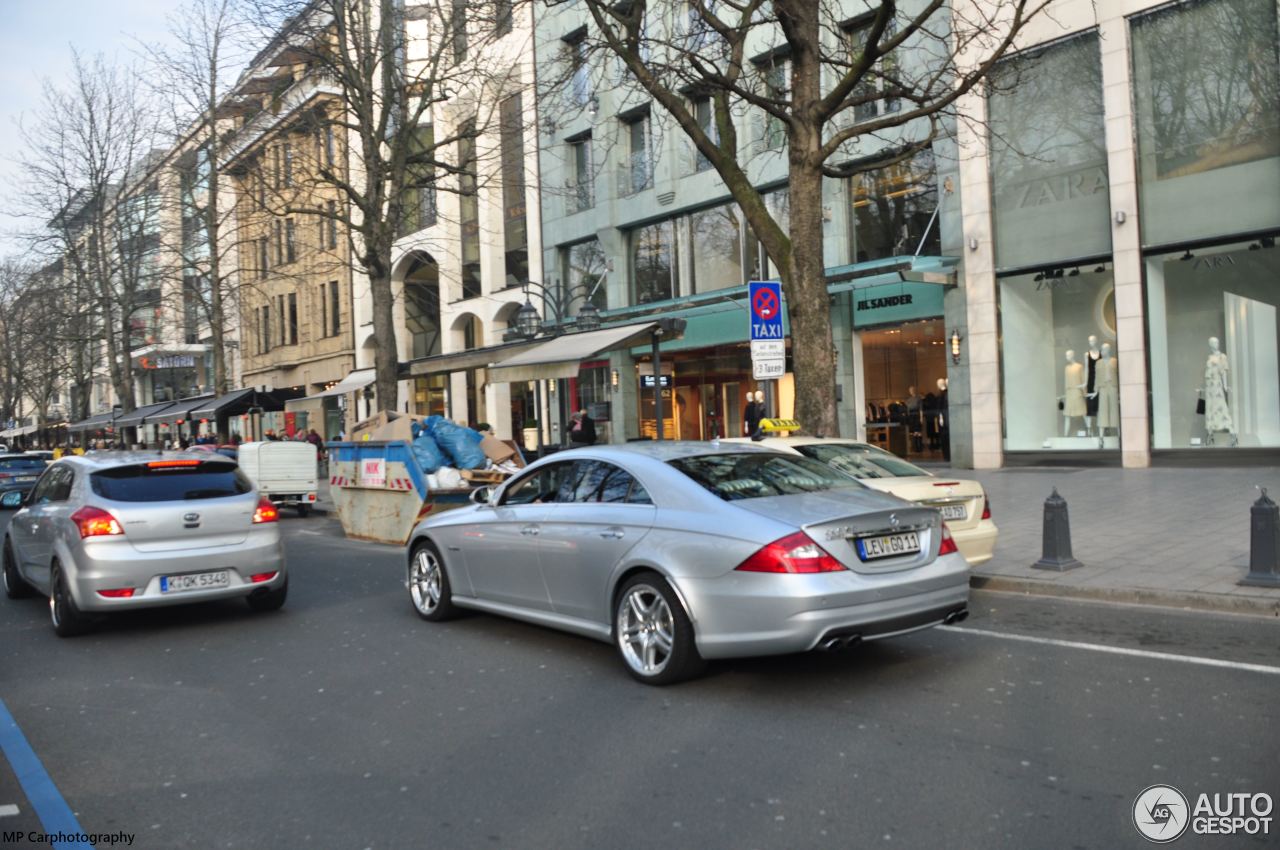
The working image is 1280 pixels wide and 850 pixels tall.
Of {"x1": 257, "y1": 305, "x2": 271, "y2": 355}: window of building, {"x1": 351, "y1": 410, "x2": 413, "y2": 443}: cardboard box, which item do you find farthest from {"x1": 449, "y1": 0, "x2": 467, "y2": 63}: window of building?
{"x1": 257, "y1": 305, "x2": 271, "y2": 355}: window of building

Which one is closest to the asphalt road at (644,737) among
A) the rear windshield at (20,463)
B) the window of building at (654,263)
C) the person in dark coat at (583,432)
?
the person in dark coat at (583,432)

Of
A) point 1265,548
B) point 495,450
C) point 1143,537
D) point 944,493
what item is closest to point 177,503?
point 944,493

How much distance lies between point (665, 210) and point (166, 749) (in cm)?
2254

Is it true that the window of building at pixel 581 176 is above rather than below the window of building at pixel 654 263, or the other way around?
above

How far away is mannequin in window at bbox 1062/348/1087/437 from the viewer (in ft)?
62.5

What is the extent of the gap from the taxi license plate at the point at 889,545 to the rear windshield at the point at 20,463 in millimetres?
25007

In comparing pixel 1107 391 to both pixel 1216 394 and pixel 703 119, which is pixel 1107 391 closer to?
pixel 1216 394

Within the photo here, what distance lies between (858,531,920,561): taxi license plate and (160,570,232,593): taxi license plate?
527cm

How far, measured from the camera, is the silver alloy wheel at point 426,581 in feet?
26.2

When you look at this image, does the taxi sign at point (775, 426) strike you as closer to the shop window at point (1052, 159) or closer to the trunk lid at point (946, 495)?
the trunk lid at point (946, 495)

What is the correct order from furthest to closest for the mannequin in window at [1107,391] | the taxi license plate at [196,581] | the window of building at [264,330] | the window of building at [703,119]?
the window of building at [264,330]
the window of building at [703,119]
the mannequin in window at [1107,391]
the taxi license plate at [196,581]

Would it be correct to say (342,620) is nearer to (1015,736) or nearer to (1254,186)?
(1015,736)

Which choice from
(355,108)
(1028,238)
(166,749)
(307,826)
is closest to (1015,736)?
(307,826)

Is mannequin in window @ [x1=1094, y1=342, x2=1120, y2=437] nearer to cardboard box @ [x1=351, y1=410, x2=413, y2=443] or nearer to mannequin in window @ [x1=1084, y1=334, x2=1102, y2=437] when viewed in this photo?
mannequin in window @ [x1=1084, y1=334, x2=1102, y2=437]
